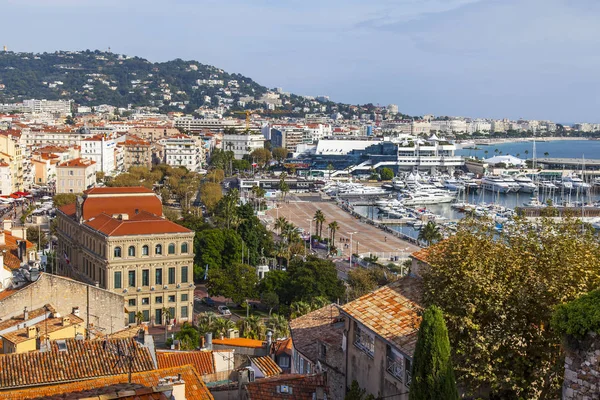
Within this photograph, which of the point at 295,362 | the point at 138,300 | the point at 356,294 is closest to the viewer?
the point at 295,362

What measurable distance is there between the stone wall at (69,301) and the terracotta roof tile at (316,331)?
305 inches

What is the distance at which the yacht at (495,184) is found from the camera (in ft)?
376

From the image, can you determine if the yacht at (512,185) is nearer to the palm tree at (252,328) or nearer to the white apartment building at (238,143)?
the white apartment building at (238,143)

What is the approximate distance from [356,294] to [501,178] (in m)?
90.3

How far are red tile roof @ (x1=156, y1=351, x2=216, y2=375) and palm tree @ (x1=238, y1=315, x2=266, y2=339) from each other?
30.8 feet

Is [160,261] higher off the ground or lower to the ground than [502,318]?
lower

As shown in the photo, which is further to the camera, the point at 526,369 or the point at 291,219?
the point at 291,219

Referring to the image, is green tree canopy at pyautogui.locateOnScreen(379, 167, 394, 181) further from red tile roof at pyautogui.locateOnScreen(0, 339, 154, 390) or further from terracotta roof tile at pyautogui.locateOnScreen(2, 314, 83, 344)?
red tile roof at pyautogui.locateOnScreen(0, 339, 154, 390)

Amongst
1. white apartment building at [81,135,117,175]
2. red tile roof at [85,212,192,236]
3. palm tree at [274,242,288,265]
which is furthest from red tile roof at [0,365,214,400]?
white apartment building at [81,135,117,175]

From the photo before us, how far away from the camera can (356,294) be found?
3606cm

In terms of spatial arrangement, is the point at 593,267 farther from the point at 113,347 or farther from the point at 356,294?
the point at 356,294

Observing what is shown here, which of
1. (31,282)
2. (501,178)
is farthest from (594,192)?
(31,282)

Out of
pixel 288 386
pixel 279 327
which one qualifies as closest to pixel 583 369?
pixel 288 386

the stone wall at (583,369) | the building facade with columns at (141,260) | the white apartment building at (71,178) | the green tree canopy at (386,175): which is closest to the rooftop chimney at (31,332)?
the stone wall at (583,369)
